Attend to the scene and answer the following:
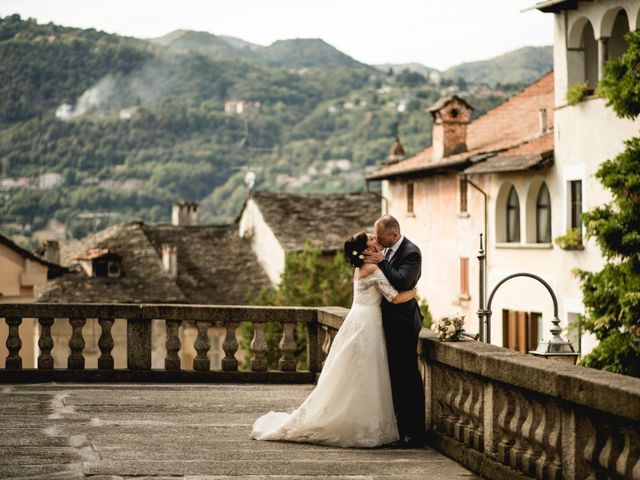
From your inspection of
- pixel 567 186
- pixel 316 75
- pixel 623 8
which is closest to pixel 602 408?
pixel 623 8

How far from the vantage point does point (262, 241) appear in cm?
7412

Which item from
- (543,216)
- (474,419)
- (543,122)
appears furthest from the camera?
(543,122)

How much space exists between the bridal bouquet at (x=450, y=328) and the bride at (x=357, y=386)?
1.32ft

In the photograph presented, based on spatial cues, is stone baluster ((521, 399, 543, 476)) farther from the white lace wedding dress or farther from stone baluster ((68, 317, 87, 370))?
stone baluster ((68, 317, 87, 370))

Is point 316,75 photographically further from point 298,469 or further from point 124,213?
point 298,469

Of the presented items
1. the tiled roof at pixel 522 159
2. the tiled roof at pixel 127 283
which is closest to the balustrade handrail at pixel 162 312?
the tiled roof at pixel 522 159

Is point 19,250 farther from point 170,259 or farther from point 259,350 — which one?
point 259,350

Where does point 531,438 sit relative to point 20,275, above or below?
below

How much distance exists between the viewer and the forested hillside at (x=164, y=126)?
129375 millimetres

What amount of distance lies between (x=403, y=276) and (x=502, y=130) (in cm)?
4189

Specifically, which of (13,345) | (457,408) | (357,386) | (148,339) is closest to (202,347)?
(148,339)

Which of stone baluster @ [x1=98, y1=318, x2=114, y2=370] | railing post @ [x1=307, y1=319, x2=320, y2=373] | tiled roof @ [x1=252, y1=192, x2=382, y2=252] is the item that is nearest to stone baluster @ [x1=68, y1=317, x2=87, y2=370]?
stone baluster @ [x1=98, y1=318, x2=114, y2=370]

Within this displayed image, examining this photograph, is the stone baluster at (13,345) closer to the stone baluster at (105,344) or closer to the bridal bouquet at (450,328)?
the stone baluster at (105,344)

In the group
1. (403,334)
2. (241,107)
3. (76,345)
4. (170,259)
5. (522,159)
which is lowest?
(76,345)
